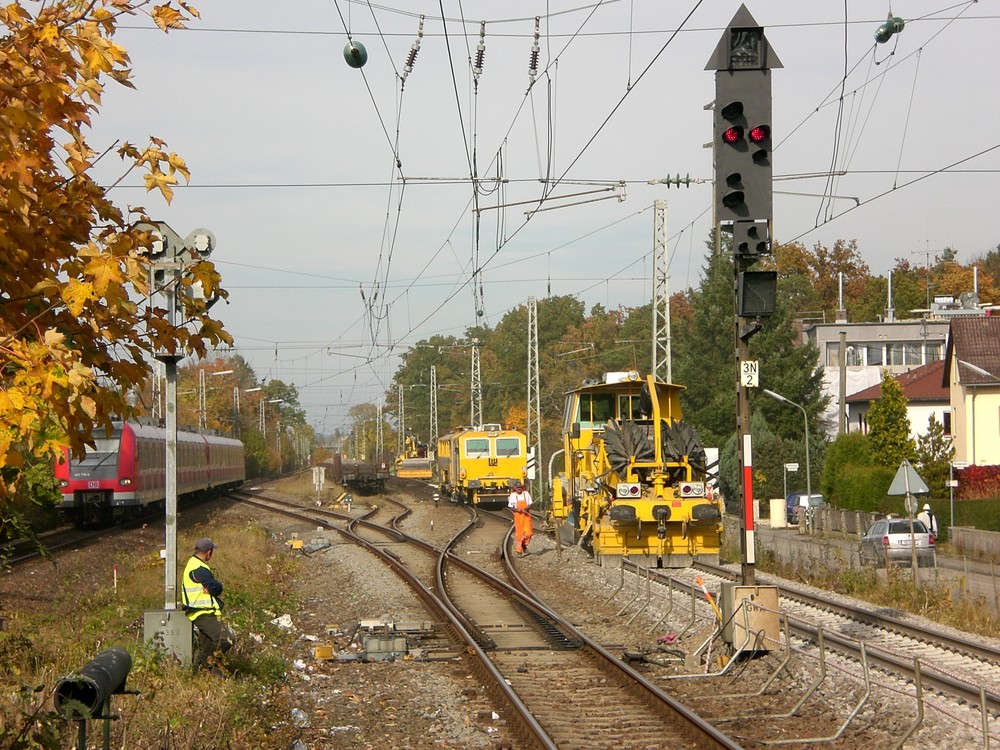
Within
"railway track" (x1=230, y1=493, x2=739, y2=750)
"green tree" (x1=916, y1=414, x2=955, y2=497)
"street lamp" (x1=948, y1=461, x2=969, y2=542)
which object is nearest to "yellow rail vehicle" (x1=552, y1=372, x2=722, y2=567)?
"railway track" (x1=230, y1=493, x2=739, y2=750)

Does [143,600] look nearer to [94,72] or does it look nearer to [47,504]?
[94,72]

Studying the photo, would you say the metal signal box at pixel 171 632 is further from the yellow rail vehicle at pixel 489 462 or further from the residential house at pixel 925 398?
the residential house at pixel 925 398

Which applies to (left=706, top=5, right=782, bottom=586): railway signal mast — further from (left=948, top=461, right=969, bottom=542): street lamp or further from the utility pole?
(left=948, top=461, right=969, bottom=542): street lamp

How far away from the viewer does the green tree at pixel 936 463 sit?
131 feet

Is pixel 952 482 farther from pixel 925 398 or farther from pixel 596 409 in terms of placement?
pixel 925 398

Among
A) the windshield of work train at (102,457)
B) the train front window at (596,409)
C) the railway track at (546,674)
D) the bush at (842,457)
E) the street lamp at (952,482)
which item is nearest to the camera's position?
the railway track at (546,674)

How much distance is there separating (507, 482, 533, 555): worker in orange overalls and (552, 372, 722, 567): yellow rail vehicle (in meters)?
4.51

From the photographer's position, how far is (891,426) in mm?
43094

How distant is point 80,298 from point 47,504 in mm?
28951

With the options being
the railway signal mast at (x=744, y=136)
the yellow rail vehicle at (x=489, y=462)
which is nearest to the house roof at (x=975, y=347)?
the yellow rail vehicle at (x=489, y=462)

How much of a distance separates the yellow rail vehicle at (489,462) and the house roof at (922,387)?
1982 centimetres

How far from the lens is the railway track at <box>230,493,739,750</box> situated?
949 cm

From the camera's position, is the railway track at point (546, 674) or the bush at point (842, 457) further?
the bush at point (842, 457)

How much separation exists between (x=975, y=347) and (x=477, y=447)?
67.6ft
